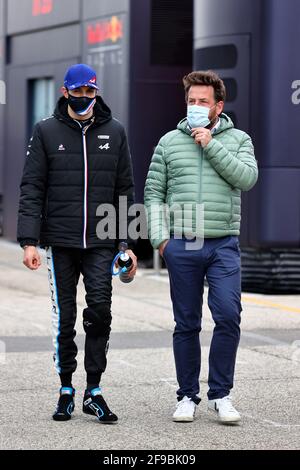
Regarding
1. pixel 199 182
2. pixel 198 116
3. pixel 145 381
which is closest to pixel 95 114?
pixel 198 116

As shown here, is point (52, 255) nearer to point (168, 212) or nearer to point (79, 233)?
point (79, 233)

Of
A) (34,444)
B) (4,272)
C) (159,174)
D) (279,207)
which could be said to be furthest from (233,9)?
(34,444)

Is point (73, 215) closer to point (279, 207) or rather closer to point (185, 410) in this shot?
point (185, 410)

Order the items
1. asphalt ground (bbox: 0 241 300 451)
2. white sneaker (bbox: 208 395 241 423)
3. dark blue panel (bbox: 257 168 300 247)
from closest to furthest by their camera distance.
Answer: asphalt ground (bbox: 0 241 300 451)
white sneaker (bbox: 208 395 241 423)
dark blue panel (bbox: 257 168 300 247)

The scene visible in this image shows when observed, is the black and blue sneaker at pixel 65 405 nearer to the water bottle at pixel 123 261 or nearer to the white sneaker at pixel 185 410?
the white sneaker at pixel 185 410

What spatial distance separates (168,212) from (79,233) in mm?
→ 506

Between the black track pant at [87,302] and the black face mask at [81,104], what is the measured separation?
0.74m

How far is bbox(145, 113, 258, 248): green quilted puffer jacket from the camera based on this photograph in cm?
698

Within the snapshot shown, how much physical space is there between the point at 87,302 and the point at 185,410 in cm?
78

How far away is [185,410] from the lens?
701cm

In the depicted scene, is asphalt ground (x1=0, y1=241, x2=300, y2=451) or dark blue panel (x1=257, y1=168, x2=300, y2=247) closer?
asphalt ground (x1=0, y1=241, x2=300, y2=451)

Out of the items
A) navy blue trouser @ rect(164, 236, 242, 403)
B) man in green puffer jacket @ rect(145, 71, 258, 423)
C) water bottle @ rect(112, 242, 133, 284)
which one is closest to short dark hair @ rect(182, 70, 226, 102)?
man in green puffer jacket @ rect(145, 71, 258, 423)

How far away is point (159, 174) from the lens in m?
7.12

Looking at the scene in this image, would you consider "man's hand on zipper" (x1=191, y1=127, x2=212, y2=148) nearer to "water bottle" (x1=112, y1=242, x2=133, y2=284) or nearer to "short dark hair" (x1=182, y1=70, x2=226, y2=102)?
"short dark hair" (x1=182, y1=70, x2=226, y2=102)
